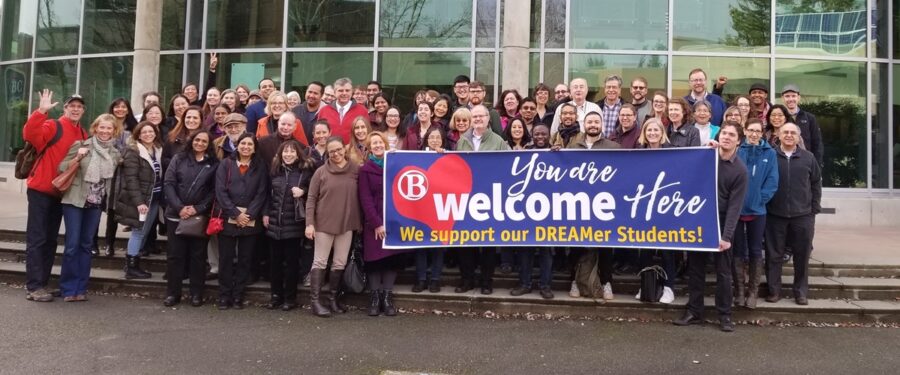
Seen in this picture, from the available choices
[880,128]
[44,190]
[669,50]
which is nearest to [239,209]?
[44,190]

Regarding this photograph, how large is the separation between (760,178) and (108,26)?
14516mm

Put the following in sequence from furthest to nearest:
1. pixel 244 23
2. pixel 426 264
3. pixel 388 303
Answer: pixel 244 23 < pixel 426 264 < pixel 388 303

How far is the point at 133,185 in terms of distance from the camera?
631cm

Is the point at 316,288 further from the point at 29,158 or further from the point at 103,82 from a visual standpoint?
Answer: the point at 103,82

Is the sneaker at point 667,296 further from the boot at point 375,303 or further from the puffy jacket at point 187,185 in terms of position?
the puffy jacket at point 187,185

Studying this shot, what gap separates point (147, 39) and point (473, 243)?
10.1 meters

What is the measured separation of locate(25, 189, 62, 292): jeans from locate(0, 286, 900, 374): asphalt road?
1.07ft

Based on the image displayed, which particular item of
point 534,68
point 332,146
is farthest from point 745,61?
point 332,146

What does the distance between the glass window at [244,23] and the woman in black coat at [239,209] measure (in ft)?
24.3

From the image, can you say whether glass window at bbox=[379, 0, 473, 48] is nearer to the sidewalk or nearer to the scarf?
the sidewalk

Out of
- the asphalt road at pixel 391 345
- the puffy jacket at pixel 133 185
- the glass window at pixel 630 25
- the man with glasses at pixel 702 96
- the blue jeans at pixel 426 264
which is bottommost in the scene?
the asphalt road at pixel 391 345

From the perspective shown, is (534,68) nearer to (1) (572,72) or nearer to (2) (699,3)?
(1) (572,72)

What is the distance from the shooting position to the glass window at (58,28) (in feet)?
48.0

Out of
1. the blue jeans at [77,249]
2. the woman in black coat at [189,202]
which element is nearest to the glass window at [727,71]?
the woman in black coat at [189,202]
